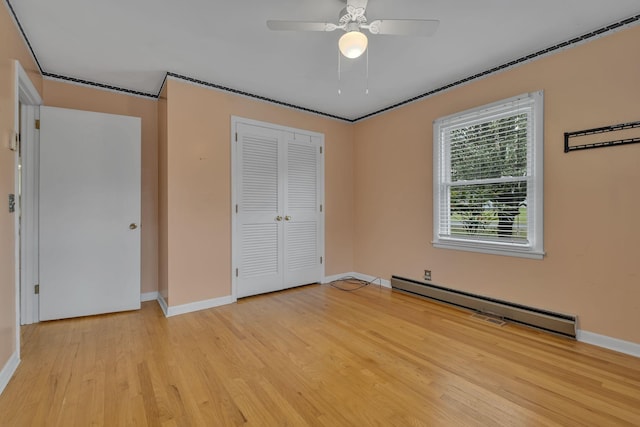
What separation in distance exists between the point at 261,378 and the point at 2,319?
1.68 metres

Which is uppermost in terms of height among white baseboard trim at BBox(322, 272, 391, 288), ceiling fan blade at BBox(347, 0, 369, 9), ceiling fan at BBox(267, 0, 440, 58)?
ceiling fan blade at BBox(347, 0, 369, 9)

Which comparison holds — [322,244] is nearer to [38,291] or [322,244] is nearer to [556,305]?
[556,305]

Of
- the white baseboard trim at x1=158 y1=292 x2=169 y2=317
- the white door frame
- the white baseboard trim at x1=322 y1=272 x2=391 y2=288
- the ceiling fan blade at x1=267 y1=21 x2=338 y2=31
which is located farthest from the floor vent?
the white door frame

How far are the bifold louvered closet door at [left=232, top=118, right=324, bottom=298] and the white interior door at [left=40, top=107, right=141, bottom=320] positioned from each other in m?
1.11

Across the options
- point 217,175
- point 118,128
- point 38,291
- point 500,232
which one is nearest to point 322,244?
point 217,175

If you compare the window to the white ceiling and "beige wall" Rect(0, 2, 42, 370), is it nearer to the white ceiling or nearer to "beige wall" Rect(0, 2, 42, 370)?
the white ceiling

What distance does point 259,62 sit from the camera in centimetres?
291

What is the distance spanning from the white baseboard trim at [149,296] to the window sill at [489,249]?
11.2 ft

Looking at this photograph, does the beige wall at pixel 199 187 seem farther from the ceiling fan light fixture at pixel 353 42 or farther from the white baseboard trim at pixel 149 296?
the ceiling fan light fixture at pixel 353 42

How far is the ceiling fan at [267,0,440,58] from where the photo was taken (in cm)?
189

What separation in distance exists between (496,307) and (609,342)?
83 centimetres

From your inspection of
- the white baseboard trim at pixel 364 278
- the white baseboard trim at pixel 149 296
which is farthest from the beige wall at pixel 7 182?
the white baseboard trim at pixel 364 278

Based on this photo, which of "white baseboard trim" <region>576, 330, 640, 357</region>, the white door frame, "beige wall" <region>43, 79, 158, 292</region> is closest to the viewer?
"white baseboard trim" <region>576, 330, 640, 357</region>

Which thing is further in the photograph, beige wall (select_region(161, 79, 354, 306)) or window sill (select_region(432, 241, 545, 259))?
beige wall (select_region(161, 79, 354, 306))
